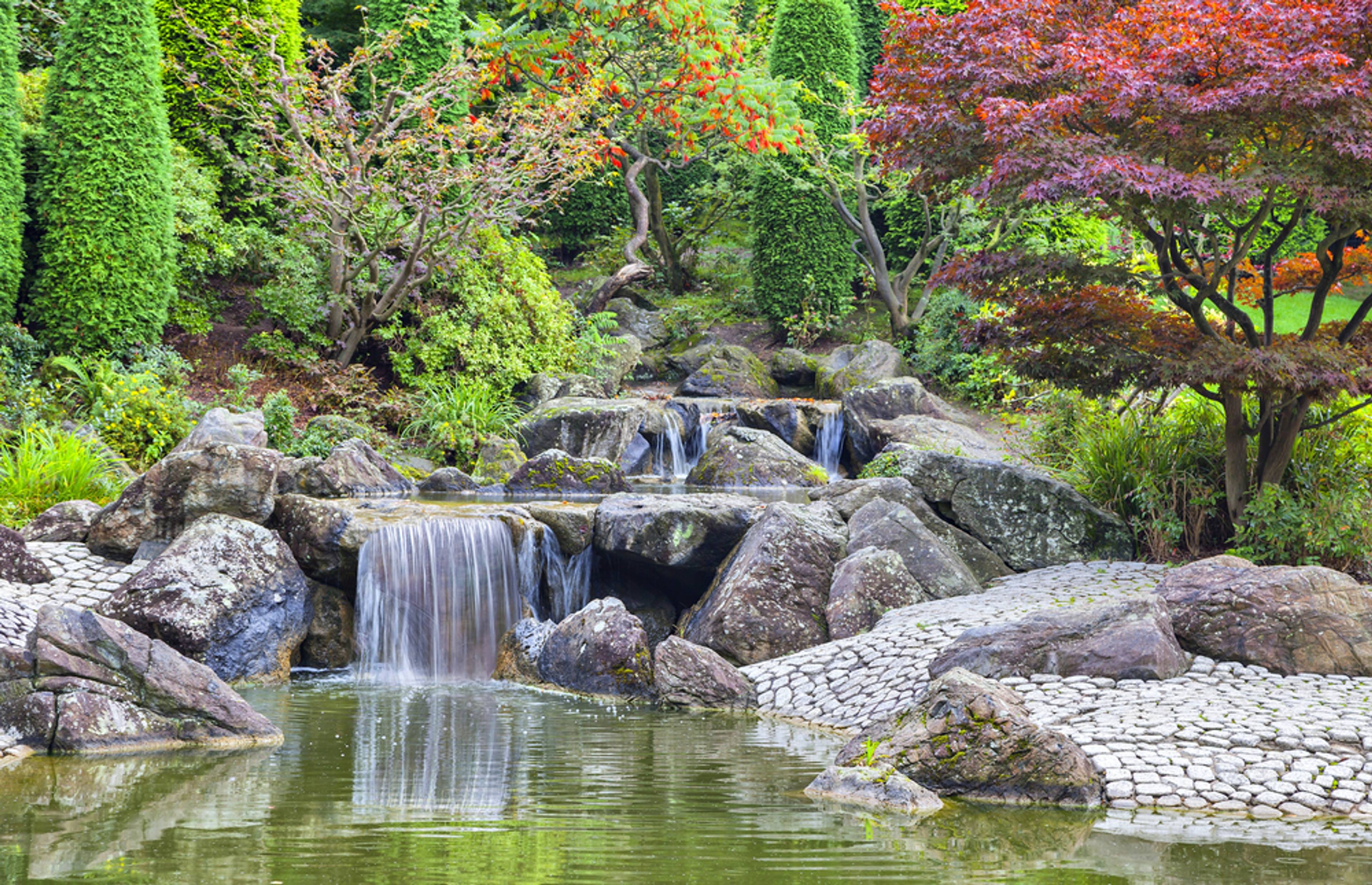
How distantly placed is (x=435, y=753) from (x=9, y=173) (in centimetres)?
1099

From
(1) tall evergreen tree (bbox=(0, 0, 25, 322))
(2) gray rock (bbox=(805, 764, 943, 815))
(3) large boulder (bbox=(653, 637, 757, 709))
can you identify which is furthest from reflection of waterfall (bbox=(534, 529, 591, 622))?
(1) tall evergreen tree (bbox=(0, 0, 25, 322))

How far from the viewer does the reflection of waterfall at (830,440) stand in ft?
53.7

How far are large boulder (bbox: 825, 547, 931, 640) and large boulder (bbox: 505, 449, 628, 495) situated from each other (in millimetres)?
4518

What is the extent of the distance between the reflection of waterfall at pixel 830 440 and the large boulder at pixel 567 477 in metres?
4.61

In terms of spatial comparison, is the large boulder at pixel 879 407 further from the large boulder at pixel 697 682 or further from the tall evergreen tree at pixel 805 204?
the large boulder at pixel 697 682

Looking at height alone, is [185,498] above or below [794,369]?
below

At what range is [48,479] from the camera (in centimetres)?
1009

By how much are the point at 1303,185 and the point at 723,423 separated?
31.0 ft

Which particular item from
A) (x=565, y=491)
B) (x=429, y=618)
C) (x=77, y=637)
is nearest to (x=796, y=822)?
(x=77, y=637)

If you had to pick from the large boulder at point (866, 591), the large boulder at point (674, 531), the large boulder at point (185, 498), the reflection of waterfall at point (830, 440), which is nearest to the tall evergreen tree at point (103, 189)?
the large boulder at point (185, 498)

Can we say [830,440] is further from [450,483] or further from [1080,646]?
[1080,646]

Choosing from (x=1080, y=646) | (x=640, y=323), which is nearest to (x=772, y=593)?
(x=1080, y=646)

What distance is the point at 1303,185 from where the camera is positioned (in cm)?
754

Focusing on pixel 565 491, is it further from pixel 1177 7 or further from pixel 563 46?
pixel 563 46
